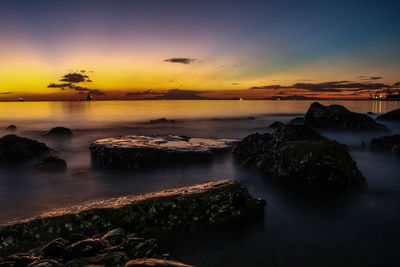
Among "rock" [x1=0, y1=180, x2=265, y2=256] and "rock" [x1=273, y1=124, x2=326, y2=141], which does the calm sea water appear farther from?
"rock" [x1=273, y1=124, x2=326, y2=141]

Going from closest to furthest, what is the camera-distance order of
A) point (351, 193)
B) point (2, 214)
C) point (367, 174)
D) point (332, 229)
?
point (332, 229) → point (2, 214) → point (351, 193) → point (367, 174)

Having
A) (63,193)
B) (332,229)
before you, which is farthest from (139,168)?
(332,229)

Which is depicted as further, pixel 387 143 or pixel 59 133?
pixel 59 133

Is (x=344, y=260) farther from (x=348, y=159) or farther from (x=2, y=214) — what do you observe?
(x=2, y=214)

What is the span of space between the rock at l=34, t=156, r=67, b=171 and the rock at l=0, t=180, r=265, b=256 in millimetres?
3948

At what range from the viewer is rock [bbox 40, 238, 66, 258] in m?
2.75

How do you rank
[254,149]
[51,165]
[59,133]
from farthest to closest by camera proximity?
[59,133]
[254,149]
[51,165]

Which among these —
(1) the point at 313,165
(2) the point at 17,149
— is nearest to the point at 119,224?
(1) the point at 313,165

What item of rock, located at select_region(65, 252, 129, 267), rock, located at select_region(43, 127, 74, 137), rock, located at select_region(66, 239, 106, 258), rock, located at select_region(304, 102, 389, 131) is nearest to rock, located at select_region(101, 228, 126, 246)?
rock, located at select_region(66, 239, 106, 258)

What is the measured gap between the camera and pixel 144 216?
3.54 m

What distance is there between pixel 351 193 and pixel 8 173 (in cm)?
784

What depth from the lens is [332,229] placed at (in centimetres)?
376

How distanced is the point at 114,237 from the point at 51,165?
5197mm

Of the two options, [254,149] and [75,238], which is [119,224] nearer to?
[75,238]
